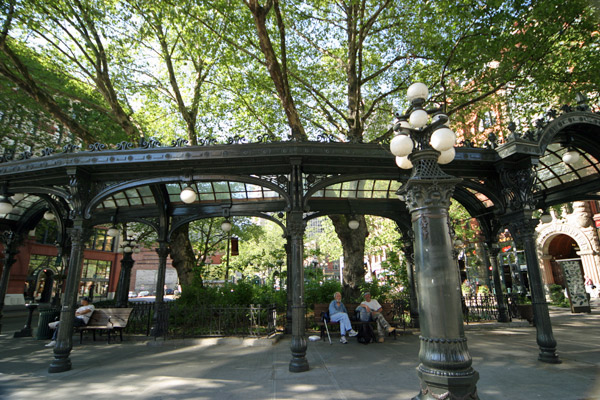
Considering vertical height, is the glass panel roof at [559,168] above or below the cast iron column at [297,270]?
above

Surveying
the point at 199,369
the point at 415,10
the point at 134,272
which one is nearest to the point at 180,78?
the point at 415,10

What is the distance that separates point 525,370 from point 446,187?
470 cm

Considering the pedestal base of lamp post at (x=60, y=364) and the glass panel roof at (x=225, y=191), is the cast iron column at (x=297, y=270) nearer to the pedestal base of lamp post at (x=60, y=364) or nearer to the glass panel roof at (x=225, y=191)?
the glass panel roof at (x=225, y=191)

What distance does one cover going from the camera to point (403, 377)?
5562 mm

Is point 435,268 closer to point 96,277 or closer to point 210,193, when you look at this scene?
point 210,193

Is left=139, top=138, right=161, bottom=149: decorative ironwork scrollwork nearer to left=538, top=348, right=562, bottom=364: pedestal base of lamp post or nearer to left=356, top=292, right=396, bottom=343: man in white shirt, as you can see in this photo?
left=356, top=292, right=396, bottom=343: man in white shirt

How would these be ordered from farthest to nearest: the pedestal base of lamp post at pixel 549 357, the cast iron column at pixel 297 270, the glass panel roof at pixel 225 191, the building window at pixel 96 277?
the building window at pixel 96 277 < the glass panel roof at pixel 225 191 < the pedestal base of lamp post at pixel 549 357 < the cast iron column at pixel 297 270

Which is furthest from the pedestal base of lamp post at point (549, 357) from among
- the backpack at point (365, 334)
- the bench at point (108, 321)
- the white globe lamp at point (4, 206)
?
the white globe lamp at point (4, 206)

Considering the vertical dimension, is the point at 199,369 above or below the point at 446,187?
below

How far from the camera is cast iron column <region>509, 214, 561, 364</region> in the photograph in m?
6.48

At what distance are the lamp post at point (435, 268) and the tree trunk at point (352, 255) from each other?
29.6 ft

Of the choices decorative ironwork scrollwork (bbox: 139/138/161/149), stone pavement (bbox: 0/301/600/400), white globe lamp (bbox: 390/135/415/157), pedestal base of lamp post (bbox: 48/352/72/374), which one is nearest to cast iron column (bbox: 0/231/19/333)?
stone pavement (bbox: 0/301/600/400)

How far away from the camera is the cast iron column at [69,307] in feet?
21.5

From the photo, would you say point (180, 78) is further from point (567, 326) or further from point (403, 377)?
point (567, 326)
